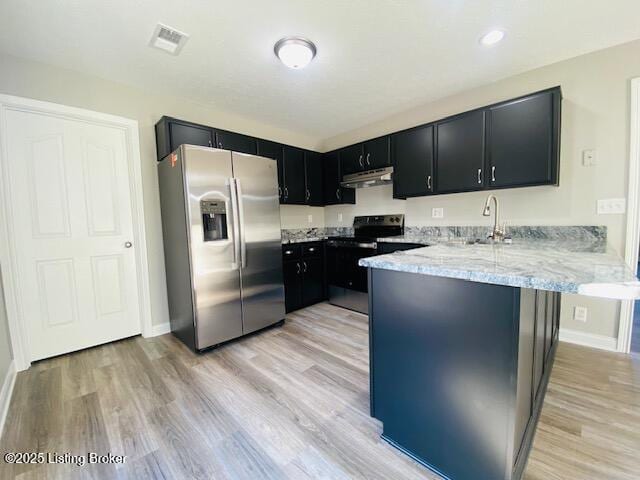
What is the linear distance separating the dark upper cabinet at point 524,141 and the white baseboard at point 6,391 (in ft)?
13.3

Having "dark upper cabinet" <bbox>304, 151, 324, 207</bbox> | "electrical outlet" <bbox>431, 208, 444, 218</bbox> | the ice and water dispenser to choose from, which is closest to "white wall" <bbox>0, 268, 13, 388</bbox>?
the ice and water dispenser

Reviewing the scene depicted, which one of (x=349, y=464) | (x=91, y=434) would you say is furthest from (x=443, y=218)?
(x=91, y=434)

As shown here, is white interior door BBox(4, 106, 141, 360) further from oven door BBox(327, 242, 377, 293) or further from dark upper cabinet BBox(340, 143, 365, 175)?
dark upper cabinet BBox(340, 143, 365, 175)

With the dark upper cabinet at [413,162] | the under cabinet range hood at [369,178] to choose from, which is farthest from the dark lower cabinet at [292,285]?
the dark upper cabinet at [413,162]

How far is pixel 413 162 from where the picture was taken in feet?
9.80

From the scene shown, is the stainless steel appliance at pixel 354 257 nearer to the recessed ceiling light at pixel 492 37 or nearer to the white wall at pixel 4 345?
the recessed ceiling light at pixel 492 37

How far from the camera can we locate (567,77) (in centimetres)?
229

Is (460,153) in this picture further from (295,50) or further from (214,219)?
(214,219)

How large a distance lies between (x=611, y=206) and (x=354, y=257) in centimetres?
240

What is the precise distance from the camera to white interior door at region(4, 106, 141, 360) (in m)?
2.14

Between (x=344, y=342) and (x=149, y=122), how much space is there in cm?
303

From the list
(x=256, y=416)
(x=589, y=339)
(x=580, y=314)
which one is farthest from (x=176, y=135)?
(x=589, y=339)

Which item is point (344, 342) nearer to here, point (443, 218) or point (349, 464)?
point (349, 464)

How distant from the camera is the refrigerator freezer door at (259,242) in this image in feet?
8.25
